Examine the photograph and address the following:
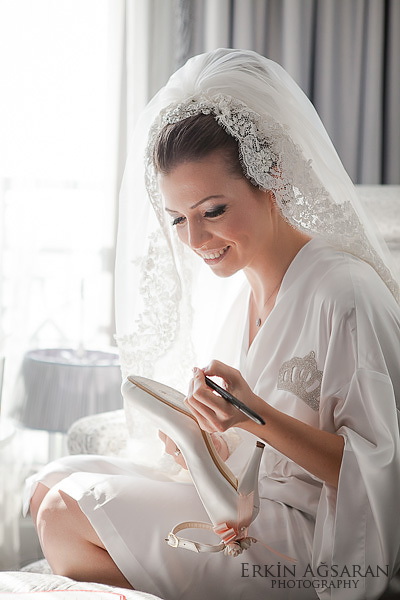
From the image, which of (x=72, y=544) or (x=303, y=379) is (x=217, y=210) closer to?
(x=303, y=379)

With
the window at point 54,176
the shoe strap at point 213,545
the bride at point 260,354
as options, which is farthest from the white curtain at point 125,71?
the shoe strap at point 213,545

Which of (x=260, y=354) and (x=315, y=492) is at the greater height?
(x=260, y=354)

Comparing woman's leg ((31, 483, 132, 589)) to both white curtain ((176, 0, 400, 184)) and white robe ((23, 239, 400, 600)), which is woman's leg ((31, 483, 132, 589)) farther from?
white curtain ((176, 0, 400, 184))

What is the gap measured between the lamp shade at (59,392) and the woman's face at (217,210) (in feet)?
2.85

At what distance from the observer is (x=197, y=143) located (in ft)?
4.49

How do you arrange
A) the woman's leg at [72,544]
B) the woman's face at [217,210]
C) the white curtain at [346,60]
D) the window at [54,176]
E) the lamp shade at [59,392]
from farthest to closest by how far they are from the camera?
1. the white curtain at [346,60]
2. the window at [54,176]
3. the lamp shade at [59,392]
4. the woman's face at [217,210]
5. the woman's leg at [72,544]

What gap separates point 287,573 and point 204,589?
152 millimetres

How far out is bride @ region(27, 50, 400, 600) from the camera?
3.80 ft

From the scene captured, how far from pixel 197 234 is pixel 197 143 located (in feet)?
0.61

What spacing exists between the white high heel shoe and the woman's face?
32 centimetres

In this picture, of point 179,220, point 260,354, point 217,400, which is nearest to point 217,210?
point 179,220

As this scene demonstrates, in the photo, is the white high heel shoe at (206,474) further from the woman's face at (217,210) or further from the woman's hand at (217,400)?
the woman's face at (217,210)

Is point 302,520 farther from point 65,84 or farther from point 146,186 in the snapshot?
point 65,84

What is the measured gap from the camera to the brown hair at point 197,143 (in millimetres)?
1363
